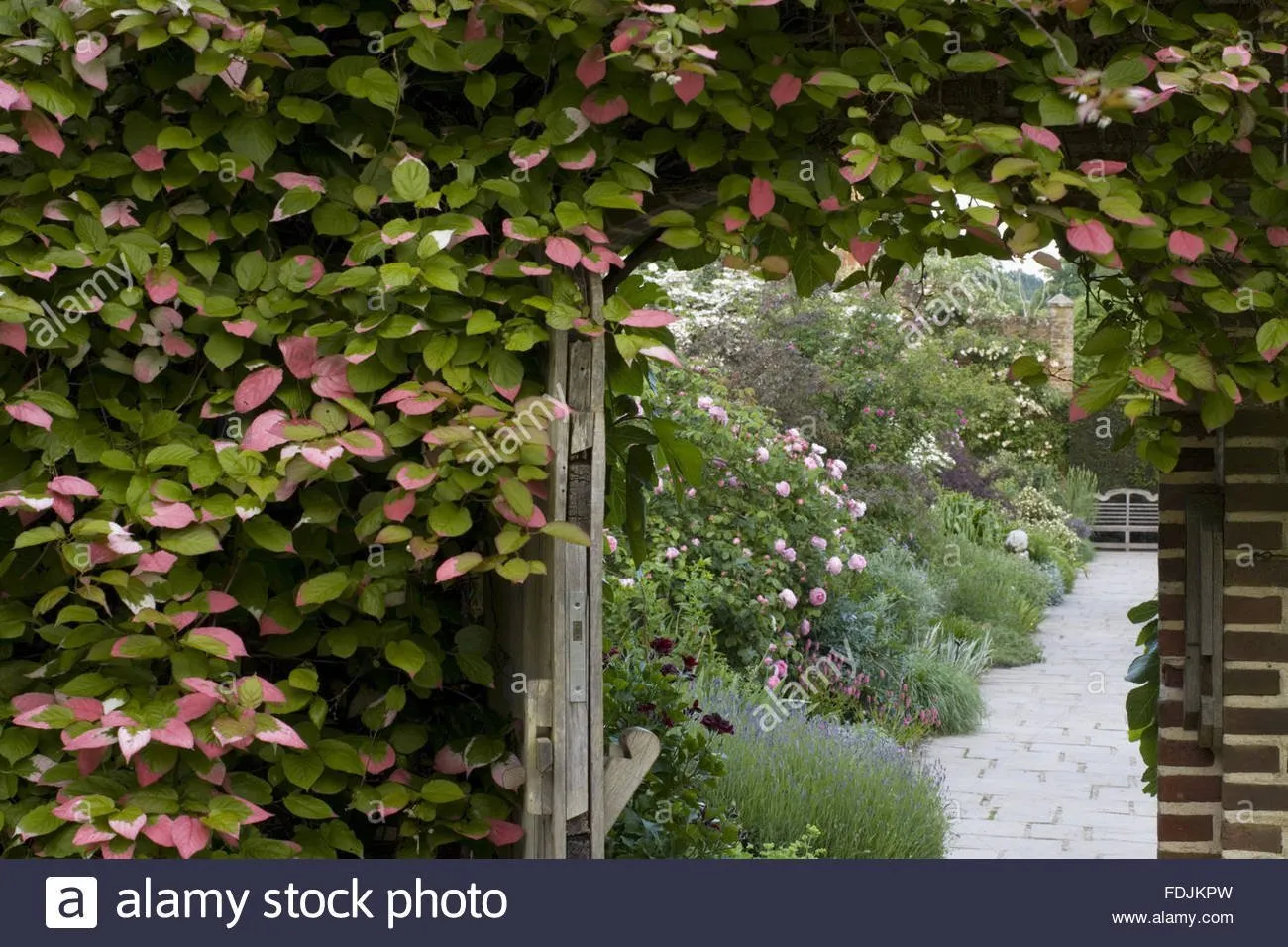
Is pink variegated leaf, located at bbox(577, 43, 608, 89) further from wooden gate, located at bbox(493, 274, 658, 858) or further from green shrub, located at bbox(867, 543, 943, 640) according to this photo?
green shrub, located at bbox(867, 543, 943, 640)

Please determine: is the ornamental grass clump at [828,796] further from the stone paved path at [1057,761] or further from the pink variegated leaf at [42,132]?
the pink variegated leaf at [42,132]

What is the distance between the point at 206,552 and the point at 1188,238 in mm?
1688

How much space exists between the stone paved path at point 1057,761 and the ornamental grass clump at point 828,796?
1.96 feet

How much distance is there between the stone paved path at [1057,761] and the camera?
218 inches

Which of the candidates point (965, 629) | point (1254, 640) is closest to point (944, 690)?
point (965, 629)

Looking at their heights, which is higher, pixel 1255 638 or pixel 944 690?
pixel 944 690

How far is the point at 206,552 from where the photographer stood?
2.30 metres

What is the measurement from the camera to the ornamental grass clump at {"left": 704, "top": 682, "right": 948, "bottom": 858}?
4.50 metres

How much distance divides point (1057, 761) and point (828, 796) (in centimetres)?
257

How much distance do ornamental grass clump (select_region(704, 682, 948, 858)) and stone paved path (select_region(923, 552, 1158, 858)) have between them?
599 millimetres

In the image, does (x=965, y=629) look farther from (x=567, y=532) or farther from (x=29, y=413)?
(x=29, y=413)

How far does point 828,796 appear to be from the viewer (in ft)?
15.0

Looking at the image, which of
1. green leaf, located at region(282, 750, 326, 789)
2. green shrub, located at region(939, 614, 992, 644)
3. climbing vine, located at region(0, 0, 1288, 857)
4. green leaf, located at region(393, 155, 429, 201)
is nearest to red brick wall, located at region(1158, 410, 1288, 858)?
climbing vine, located at region(0, 0, 1288, 857)

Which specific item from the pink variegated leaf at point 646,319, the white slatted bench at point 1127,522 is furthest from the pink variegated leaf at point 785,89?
the white slatted bench at point 1127,522
